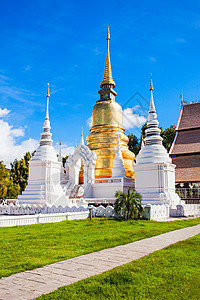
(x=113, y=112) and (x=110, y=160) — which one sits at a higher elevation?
(x=113, y=112)

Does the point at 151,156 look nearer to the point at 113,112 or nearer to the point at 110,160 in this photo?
the point at 110,160

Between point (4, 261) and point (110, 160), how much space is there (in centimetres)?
2618

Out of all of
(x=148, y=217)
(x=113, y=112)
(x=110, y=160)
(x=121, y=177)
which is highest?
(x=113, y=112)

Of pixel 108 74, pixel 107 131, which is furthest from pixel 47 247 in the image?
pixel 108 74

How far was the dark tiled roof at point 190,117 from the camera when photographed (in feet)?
116

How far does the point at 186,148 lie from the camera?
107 feet

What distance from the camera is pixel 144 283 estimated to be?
4.60 meters

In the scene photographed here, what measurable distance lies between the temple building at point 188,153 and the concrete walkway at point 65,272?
2007cm

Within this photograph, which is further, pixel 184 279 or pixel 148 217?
pixel 148 217

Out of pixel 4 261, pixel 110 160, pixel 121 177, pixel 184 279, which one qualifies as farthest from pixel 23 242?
pixel 110 160

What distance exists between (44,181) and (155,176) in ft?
32.0

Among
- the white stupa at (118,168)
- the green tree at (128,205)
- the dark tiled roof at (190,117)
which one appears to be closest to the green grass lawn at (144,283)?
the green tree at (128,205)

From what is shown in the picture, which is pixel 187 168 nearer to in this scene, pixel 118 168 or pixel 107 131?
pixel 118 168

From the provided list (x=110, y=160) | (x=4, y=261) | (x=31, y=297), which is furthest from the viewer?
(x=110, y=160)
